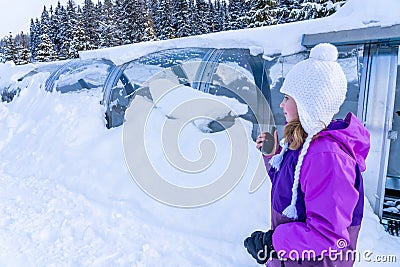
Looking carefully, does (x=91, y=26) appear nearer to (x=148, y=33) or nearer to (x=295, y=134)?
(x=148, y=33)

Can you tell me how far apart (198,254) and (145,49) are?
13.3 ft

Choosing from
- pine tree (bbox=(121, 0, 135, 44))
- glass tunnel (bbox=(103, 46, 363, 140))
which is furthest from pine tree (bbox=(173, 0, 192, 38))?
glass tunnel (bbox=(103, 46, 363, 140))

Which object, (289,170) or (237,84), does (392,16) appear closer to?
(237,84)

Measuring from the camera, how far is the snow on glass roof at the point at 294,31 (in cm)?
363

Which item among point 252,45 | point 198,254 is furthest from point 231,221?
point 252,45

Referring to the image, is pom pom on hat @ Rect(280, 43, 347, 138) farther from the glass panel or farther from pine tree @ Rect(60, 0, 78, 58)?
pine tree @ Rect(60, 0, 78, 58)

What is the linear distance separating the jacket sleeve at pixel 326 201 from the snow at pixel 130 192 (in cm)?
158

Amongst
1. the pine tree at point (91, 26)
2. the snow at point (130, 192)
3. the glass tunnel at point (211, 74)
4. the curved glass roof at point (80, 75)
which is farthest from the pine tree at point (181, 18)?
the snow at point (130, 192)

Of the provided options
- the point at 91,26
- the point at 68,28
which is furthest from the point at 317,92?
the point at 91,26

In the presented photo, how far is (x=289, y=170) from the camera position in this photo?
159 cm

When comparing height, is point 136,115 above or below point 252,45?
below

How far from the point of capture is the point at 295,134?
60.7 inches

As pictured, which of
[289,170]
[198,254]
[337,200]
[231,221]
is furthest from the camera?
[231,221]

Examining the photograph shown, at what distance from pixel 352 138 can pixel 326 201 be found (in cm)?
32
